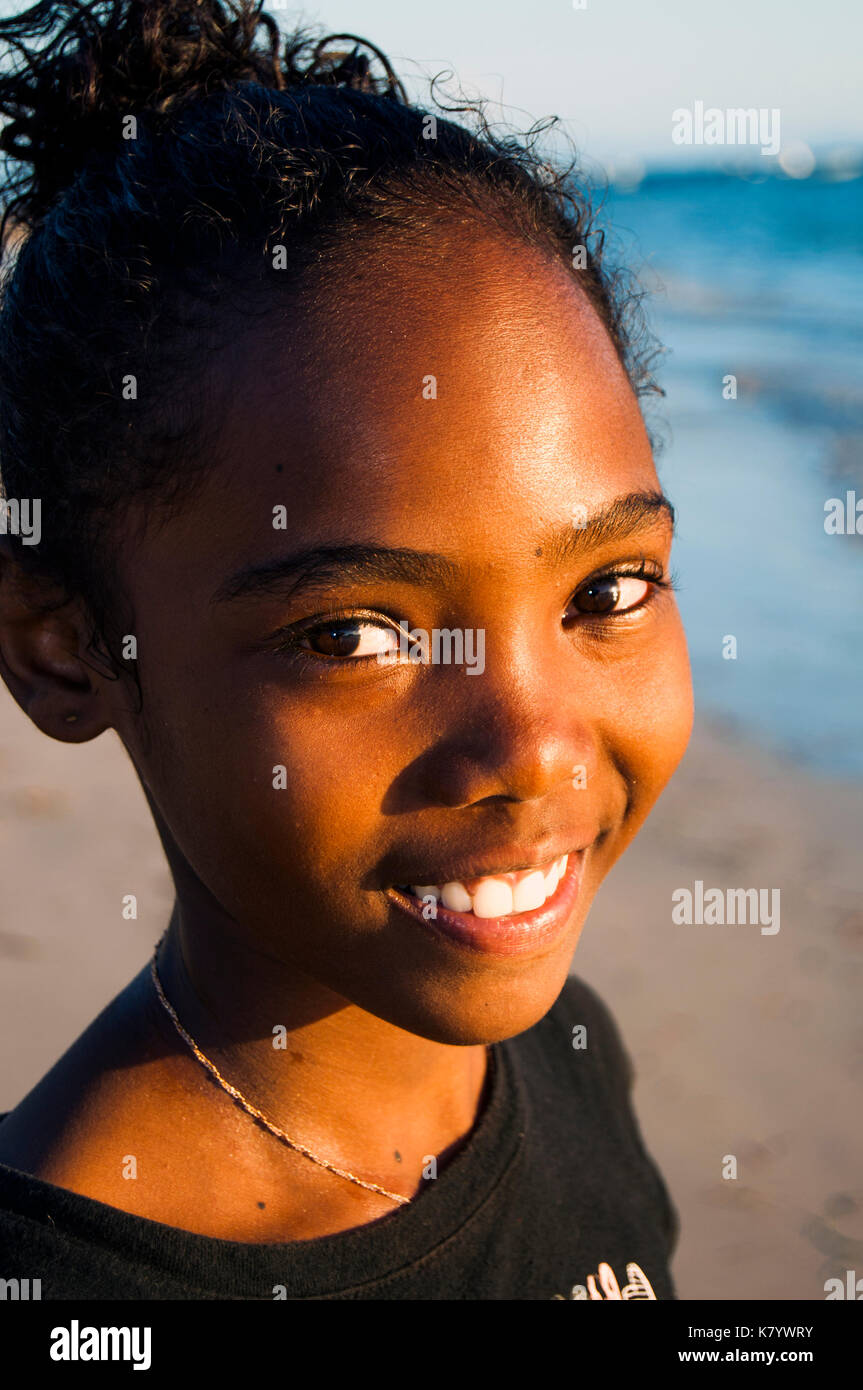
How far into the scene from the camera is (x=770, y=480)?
→ 8.95 meters

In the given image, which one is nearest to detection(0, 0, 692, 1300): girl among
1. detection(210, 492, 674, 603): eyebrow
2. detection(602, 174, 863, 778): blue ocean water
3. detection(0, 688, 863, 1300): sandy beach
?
detection(210, 492, 674, 603): eyebrow

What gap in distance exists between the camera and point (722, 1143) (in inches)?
156

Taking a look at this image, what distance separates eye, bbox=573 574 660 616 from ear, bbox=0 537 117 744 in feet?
2.10

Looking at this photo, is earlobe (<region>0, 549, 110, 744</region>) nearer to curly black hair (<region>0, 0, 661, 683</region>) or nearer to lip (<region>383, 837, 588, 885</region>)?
curly black hair (<region>0, 0, 661, 683</region>)

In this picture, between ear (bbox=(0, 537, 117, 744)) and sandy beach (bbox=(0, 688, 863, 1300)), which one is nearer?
ear (bbox=(0, 537, 117, 744))

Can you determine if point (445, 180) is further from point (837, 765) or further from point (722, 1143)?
point (837, 765)

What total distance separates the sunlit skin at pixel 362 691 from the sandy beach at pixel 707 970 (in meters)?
2.20

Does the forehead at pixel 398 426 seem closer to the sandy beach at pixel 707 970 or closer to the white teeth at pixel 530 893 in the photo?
the white teeth at pixel 530 893

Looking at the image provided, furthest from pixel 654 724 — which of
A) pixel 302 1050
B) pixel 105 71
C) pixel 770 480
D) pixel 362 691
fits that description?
pixel 770 480

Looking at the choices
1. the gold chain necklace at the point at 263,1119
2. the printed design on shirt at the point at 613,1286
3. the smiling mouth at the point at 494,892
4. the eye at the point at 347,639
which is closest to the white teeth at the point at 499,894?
the smiling mouth at the point at 494,892

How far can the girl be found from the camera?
153 centimetres

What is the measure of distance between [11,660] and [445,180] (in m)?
0.86

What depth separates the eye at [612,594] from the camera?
5.54 ft
